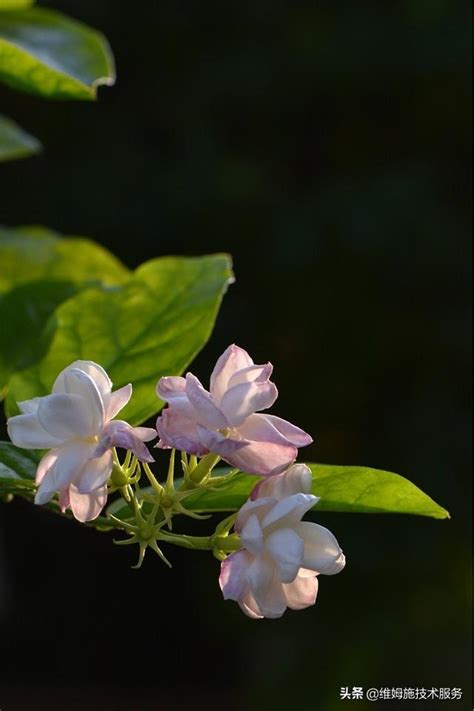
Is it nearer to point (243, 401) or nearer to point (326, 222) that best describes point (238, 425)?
point (243, 401)

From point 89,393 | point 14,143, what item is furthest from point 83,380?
point 14,143

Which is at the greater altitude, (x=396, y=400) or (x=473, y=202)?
(x=473, y=202)

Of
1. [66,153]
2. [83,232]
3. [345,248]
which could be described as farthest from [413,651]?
[66,153]

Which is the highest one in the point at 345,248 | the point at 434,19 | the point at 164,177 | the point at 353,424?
the point at 434,19

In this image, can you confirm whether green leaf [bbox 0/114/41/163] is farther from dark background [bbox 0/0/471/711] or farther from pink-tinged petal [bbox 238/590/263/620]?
dark background [bbox 0/0/471/711]

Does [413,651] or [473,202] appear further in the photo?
[473,202]

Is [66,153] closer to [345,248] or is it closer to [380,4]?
[345,248]

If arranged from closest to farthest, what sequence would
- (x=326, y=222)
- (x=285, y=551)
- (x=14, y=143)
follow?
(x=285, y=551) < (x=14, y=143) < (x=326, y=222)
